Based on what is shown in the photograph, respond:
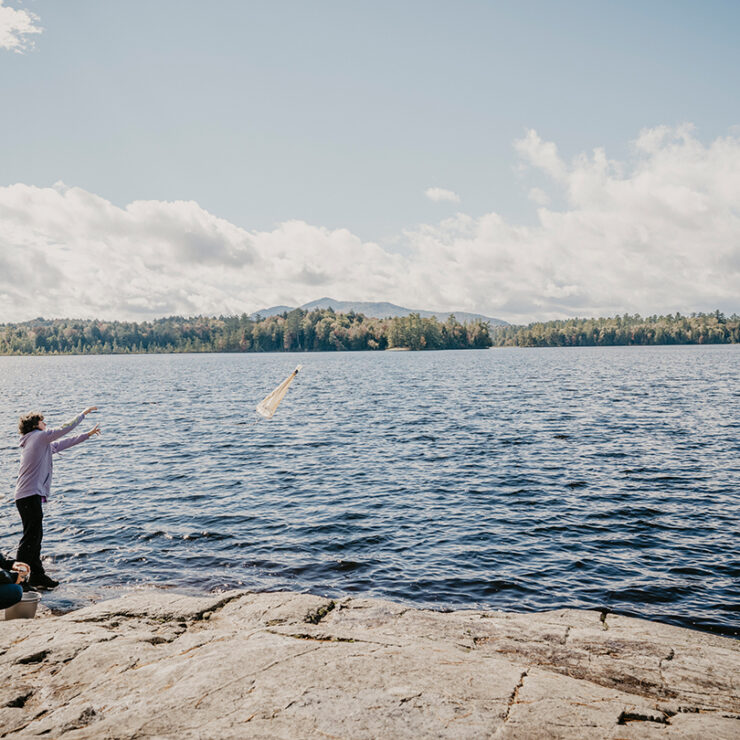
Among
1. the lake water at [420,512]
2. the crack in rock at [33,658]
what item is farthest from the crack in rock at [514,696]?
the crack in rock at [33,658]

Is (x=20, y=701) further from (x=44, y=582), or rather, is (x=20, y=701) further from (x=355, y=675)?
(x=44, y=582)

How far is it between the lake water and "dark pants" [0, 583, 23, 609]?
2.37 meters

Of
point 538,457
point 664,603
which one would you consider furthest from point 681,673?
point 538,457

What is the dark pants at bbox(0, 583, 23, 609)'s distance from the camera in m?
10.7

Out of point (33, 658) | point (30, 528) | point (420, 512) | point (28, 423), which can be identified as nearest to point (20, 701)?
point (33, 658)

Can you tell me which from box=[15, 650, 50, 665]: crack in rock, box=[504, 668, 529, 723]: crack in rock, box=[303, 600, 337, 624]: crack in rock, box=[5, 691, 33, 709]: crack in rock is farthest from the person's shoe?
box=[504, 668, 529, 723]: crack in rock

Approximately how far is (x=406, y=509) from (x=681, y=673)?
12325mm

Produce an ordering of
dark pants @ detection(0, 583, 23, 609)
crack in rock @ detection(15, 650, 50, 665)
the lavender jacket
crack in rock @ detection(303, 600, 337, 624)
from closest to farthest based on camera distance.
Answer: crack in rock @ detection(15, 650, 50, 665), dark pants @ detection(0, 583, 23, 609), crack in rock @ detection(303, 600, 337, 624), the lavender jacket

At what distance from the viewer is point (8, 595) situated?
10766 mm

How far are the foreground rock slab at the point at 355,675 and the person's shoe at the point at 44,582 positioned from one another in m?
3.27

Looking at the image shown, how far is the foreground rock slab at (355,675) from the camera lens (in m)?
6.02

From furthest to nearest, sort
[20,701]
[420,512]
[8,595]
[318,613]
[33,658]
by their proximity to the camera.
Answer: [420,512]
[318,613]
[8,595]
[33,658]
[20,701]

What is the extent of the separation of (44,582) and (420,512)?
11881mm

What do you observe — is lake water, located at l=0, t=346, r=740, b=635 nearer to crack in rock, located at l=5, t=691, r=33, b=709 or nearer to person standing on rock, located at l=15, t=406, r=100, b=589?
person standing on rock, located at l=15, t=406, r=100, b=589
